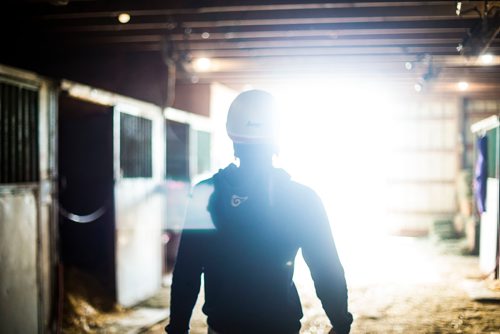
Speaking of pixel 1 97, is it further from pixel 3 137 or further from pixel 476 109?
pixel 476 109

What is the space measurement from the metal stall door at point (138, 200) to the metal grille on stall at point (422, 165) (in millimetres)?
8418

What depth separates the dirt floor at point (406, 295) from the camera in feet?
19.6

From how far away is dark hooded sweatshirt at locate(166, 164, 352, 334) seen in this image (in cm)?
204

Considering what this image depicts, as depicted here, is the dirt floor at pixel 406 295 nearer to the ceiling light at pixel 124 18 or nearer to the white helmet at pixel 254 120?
the ceiling light at pixel 124 18

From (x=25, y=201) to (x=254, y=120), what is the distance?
347cm

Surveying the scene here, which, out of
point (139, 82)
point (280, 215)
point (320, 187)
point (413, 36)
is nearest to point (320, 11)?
point (413, 36)

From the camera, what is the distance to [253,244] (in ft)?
6.72

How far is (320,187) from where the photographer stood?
1562cm

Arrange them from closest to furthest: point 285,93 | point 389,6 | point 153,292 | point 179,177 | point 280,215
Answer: point 280,215, point 389,6, point 153,292, point 179,177, point 285,93

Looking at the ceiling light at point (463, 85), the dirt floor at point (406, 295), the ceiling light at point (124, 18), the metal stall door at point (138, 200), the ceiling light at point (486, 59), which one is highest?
the ceiling light at point (124, 18)

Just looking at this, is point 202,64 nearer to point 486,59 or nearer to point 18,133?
point 18,133

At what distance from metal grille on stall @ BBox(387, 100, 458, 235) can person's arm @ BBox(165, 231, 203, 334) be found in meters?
12.6

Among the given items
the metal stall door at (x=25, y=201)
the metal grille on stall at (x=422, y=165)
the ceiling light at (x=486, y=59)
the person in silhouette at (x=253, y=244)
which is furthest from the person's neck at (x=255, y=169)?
the metal grille on stall at (x=422, y=165)

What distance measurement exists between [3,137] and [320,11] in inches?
151
